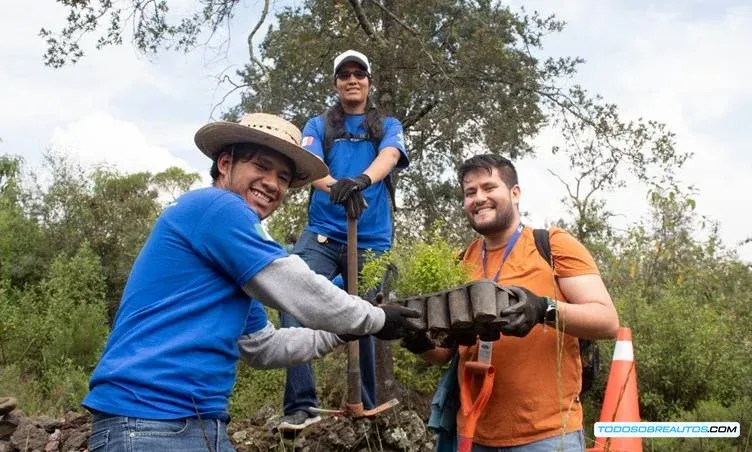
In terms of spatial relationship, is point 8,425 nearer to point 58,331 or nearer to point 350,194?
point 350,194

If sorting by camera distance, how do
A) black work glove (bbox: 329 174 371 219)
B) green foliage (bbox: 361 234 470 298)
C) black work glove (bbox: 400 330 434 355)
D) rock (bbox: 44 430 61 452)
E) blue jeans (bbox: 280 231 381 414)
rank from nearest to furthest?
1. black work glove (bbox: 400 330 434 355)
2. green foliage (bbox: 361 234 470 298)
3. black work glove (bbox: 329 174 371 219)
4. blue jeans (bbox: 280 231 381 414)
5. rock (bbox: 44 430 61 452)

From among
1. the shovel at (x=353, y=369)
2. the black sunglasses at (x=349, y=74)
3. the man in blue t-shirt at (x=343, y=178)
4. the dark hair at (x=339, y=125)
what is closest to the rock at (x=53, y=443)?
the man in blue t-shirt at (x=343, y=178)

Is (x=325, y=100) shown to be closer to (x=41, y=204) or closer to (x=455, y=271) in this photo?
(x=41, y=204)

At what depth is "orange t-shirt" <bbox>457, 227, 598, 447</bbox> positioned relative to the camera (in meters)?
3.21

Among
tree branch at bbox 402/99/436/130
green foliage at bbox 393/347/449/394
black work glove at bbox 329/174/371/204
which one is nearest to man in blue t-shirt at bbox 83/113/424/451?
black work glove at bbox 329/174/371/204

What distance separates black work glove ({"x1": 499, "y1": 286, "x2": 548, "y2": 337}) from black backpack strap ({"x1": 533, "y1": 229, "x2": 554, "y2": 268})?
294 mm

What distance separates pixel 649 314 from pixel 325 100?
613 cm

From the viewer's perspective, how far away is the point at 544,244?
11.3 ft

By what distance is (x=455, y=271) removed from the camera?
365 cm

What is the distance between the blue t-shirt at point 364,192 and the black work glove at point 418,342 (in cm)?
183

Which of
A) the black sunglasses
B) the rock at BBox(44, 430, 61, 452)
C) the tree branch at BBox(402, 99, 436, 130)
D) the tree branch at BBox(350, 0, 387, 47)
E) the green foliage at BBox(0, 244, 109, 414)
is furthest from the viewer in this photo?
the tree branch at BBox(402, 99, 436, 130)

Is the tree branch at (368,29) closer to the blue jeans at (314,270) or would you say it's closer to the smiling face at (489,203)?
the blue jeans at (314,270)

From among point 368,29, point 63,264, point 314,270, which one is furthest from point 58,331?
point 314,270

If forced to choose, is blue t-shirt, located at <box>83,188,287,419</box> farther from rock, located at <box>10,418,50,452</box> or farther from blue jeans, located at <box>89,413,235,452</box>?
rock, located at <box>10,418,50,452</box>
